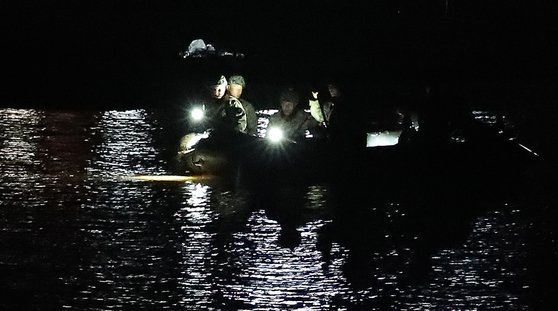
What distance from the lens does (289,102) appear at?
15.0m

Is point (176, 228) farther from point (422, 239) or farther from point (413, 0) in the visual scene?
point (413, 0)

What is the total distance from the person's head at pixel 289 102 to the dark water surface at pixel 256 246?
162 centimetres

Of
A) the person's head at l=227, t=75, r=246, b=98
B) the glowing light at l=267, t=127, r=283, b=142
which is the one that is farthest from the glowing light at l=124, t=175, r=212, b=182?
the person's head at l=227, t=75, r=246, b=98

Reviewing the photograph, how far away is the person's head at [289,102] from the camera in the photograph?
590 inches

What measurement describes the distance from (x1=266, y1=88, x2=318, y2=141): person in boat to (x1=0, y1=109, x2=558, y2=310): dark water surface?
4.33ft

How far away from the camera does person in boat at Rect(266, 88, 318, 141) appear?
14969 mm

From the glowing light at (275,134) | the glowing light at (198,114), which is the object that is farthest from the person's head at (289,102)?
the glowing light at (198,114)

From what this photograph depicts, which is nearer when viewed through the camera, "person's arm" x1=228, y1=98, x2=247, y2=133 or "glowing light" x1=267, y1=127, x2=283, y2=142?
"glowing light" x1=267, y1=127, x2=283, y2=142

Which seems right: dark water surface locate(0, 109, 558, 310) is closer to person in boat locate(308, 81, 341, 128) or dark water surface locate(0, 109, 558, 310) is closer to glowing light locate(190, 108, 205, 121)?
person in boat locate(308, 81, 341, 128)

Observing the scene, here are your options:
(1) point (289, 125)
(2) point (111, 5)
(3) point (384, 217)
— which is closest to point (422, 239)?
(3) point (384, 217)

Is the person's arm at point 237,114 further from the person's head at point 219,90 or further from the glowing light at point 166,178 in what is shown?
the glowing light at point 166,178

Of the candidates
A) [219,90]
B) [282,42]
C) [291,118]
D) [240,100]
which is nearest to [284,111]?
[291,118]

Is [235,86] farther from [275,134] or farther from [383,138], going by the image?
[383,138]

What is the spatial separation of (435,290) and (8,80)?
27.3m
